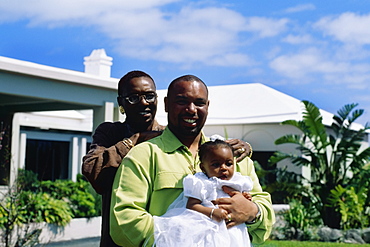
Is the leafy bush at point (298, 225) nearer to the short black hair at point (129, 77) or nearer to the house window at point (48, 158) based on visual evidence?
the short black hair at point (129, 77)

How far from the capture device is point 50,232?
12.4 meters

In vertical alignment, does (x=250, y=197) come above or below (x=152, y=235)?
above

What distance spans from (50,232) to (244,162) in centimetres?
1016

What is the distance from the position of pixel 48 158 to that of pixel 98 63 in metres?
5.30

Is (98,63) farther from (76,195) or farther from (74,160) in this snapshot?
(76,195)

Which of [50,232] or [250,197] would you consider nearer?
[250,197]

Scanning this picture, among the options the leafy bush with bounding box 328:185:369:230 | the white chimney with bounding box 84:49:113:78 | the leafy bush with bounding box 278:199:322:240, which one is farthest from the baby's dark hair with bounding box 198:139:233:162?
the white chimney with bounding box 84:49:113:78

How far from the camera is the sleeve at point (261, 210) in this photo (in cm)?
292

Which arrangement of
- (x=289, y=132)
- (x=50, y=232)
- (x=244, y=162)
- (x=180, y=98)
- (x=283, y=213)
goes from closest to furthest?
(x=180, y=98), (x=244, y=162), (x=50, y=232), (x=283, y=213), (x=289, y=132)

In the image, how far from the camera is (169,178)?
2.80 m

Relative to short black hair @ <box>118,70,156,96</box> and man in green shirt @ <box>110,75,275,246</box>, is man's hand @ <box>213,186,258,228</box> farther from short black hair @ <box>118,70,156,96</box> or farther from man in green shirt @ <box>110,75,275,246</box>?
short black hair @ <box>118,70,156,96</box>

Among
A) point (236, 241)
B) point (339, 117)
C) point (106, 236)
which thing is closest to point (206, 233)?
point (236, 241)

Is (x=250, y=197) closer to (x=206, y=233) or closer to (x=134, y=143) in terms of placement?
(x=206, y=233)

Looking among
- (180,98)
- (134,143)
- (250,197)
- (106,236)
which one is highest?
(180,98)
